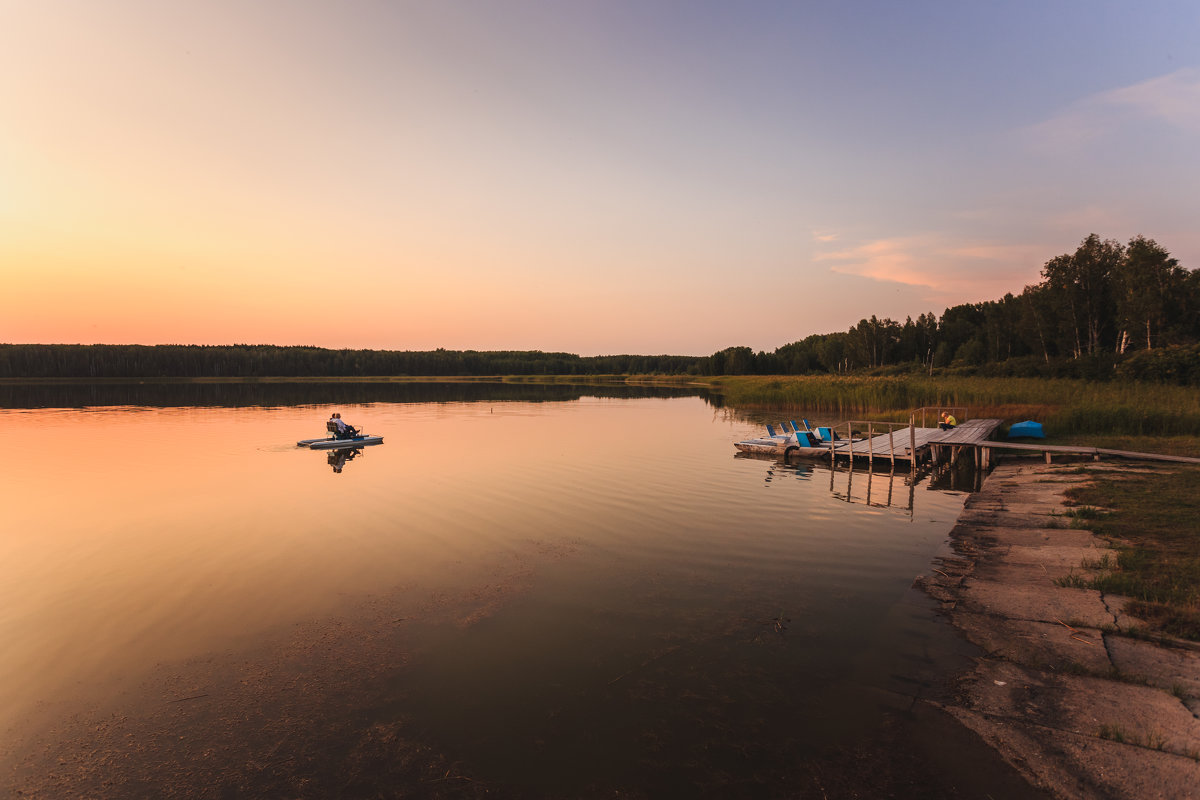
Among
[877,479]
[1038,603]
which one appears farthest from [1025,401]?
[1038,603]

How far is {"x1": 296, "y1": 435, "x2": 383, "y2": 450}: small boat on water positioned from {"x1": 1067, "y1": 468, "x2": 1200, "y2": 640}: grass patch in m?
30.0

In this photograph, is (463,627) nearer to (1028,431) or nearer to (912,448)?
(912,448)

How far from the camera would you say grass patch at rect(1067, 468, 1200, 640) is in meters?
8.81

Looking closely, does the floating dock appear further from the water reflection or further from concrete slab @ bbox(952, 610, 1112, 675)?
the water reflection

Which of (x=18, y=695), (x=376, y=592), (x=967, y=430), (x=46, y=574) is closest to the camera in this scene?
(x=18, y=695)

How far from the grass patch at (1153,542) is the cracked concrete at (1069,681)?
0.33m

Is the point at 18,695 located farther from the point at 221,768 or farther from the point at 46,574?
the point at 46,574

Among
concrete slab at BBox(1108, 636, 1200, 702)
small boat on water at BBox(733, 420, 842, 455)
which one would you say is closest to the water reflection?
small boat on water at BBox(733, 420, 842, 455)

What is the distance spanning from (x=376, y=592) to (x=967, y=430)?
95.9 feet

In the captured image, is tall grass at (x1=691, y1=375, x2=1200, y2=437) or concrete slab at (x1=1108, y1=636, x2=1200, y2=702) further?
tall grass at (x1=691, y1=375, x2=1200, y2=437)

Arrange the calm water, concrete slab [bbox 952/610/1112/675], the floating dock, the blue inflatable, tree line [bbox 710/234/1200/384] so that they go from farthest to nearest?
tree line [bbox 710/234/1200/384] → the blue inflatable → the floating dock → concrete slab [bbox 952/610/1112/675] → the calm water

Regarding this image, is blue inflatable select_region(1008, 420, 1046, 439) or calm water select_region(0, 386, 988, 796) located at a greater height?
blue inflatable select_region(1008, 420, 1046, 439)

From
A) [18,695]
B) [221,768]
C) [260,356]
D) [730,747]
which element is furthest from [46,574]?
[260,356]

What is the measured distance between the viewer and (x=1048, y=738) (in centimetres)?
637
